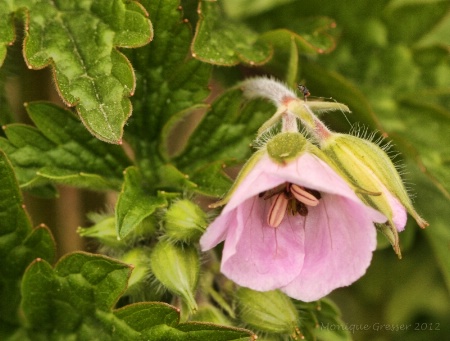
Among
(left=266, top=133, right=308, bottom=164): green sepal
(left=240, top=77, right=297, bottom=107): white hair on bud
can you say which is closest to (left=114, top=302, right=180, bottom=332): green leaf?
(left=266, top=133, right=308, bottom=164): green sepal

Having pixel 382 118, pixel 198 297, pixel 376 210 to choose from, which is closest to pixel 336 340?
pixel 198 297

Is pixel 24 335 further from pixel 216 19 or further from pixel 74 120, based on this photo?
pixel 216 19

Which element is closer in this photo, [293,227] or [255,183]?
[255,183]

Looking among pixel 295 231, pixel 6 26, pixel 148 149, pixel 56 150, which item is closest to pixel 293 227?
pixel 295 231

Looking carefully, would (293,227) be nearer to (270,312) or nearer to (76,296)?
(270,312)

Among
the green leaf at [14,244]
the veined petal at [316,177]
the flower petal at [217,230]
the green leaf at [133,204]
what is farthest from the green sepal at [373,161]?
the green leaf at [14,244]

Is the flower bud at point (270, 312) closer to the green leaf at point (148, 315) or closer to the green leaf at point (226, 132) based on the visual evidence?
the green leaf at point (148, 315)

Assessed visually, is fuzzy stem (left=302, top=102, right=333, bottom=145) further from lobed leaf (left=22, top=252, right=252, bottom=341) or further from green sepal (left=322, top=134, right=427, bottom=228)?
lobed leaf (left=22, top=252, right=252, bottom=341)
